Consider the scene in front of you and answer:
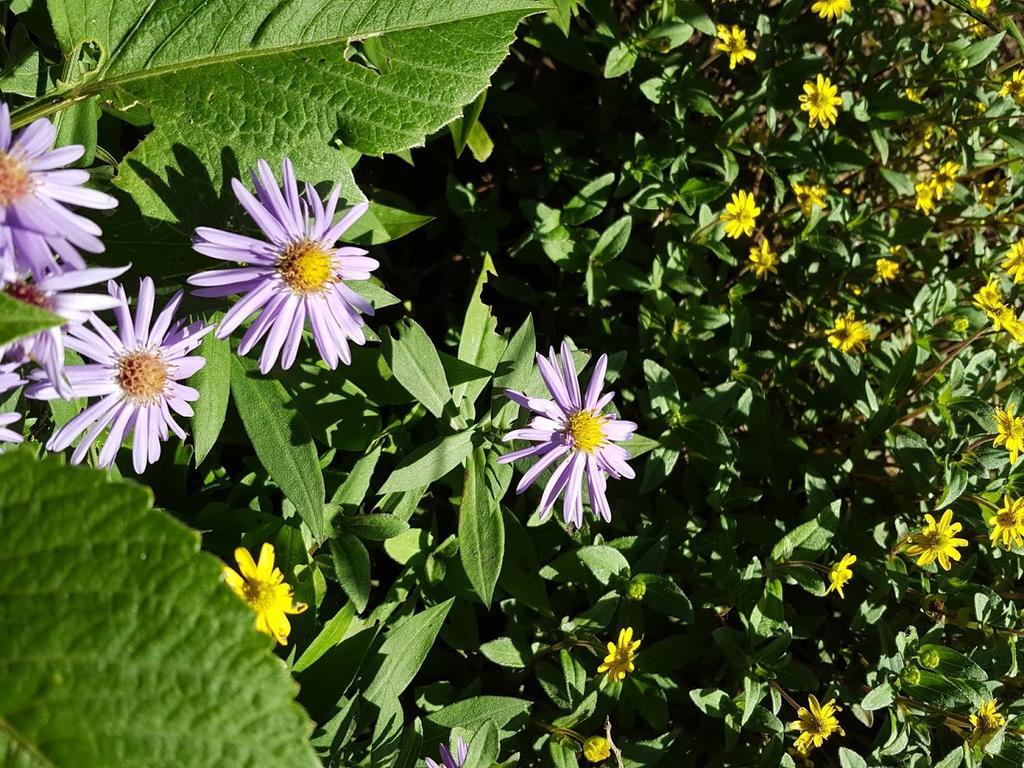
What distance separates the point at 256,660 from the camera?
118 centimetres

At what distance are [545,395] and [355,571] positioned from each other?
0.80 metres

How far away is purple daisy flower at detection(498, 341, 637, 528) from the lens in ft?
8.10

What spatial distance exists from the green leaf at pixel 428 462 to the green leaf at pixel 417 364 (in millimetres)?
100

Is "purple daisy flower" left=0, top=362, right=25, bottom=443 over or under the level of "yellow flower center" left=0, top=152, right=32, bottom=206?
under

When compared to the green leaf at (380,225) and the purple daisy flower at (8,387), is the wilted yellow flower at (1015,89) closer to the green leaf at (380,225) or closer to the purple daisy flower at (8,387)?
the green leaf at (380,225)

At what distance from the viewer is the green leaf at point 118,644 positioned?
107 cm

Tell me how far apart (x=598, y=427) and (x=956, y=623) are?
2001 mm

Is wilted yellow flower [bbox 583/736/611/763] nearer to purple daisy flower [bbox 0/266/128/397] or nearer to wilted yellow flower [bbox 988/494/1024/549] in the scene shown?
wilted yellow flower [bbox 988/494/1024/549]

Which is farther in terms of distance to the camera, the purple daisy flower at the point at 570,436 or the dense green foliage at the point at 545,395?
the purple daisy flower at the point at 570,436

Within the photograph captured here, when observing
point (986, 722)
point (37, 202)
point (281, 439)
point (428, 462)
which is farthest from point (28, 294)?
point (986, 722)

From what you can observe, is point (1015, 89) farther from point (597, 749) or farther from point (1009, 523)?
point (597, 749)

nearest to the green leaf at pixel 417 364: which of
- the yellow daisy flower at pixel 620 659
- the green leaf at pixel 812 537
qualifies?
the yellow daisy flower at pixel 620 659

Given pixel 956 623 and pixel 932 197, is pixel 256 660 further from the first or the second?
pixel 932 197

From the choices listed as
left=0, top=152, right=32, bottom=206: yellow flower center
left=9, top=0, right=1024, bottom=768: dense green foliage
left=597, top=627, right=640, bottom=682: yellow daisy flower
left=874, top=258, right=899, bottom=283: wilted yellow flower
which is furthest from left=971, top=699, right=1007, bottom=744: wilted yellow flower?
left=0, top=152, right=32, bottom=206: yellow flower center
